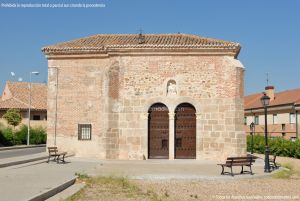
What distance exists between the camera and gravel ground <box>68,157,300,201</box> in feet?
33.3

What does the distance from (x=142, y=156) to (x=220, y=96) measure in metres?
5.53

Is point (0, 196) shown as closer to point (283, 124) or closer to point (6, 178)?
point (6, 178)

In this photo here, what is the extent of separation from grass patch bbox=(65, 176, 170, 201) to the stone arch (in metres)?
8.52

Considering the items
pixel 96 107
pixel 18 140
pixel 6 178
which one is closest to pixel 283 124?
pixel 96 107

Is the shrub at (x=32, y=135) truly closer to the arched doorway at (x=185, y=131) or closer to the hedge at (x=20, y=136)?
the hedge at (x=20, y=136)

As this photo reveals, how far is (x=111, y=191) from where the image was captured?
11.0m

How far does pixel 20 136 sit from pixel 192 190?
29878mm

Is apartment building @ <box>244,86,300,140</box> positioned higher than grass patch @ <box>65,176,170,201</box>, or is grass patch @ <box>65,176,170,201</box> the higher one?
apartment building @ <box>244,86,300,140</box>

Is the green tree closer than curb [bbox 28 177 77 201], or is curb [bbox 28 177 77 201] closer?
curb [bbox 28 177 77 201]

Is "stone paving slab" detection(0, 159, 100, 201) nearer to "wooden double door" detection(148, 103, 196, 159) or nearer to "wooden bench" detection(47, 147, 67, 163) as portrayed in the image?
"wooden bench" detection(47, 147, 67, 163)

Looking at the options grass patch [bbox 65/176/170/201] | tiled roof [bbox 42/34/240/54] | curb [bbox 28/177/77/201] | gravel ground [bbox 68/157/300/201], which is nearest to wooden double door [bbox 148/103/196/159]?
tiled roof [bbox 42/34/240/54]

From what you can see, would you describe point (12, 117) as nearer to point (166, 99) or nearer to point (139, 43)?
point (139, 43)

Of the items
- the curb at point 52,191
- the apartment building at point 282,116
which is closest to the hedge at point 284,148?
the apartment building at point 282,116

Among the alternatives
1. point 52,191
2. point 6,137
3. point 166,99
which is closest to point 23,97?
point 6,137
